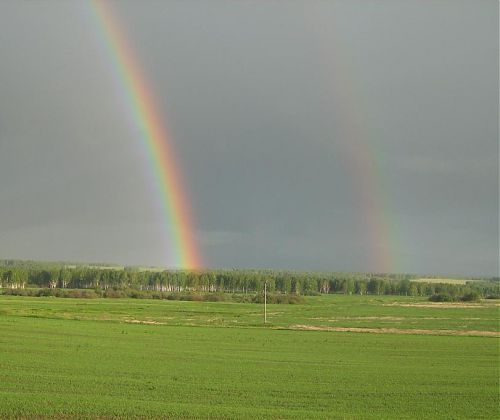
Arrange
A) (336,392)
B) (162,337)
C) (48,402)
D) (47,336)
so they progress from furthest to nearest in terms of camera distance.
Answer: (162,337) < (47,336) < (336,392) < (48,402)

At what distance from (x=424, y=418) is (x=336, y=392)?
171 inches

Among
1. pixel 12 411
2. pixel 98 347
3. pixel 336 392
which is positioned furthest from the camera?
pixel 98 347

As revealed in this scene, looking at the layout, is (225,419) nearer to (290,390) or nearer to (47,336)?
(290,390)

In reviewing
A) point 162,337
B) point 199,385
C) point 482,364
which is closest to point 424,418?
point 199,385

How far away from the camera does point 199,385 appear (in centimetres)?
2273

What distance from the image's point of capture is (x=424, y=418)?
1855 cm

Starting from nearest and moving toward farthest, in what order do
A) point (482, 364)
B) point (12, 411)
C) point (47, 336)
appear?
point (12, 411), point (482, 364), point (47, 336)

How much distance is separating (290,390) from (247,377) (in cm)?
328

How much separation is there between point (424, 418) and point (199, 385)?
8575 mm

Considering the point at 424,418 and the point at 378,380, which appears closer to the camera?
the point at 424,418

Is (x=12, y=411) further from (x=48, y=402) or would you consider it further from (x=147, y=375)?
(x=147, y=375)

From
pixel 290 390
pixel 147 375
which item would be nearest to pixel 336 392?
pixel 290 390

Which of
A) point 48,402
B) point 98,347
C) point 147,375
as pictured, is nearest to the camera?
point 48,402

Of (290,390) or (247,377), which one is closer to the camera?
(290,390)
